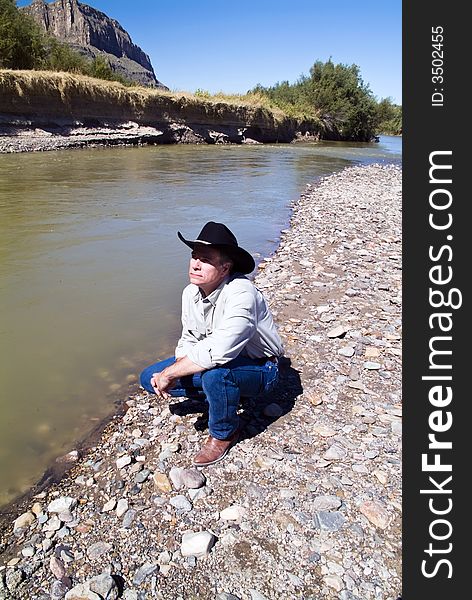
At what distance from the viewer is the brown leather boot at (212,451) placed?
9.37 feet

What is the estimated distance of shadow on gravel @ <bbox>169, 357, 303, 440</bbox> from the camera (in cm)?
327

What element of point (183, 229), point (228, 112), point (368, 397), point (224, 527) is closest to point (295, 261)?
point (183, 229)

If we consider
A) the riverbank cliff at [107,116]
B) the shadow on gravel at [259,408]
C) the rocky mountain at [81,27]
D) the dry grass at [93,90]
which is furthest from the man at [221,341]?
the rocky mountain at [81,27]

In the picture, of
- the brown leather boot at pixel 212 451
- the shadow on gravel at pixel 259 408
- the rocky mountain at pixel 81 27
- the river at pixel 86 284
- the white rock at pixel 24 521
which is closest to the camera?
the white rock at pixel 24 521

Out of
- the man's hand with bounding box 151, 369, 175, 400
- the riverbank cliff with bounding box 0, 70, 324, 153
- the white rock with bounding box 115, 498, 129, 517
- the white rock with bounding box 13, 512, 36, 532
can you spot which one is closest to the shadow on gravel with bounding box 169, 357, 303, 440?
the man's hand with bounding box 151, 369, 175, 400

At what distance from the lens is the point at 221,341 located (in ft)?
8.89

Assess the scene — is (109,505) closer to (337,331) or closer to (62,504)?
(62,504)

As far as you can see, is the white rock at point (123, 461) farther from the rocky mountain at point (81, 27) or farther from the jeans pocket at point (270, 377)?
the rocky mountain at point (81, 27)

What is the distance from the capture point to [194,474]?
275 centimetres

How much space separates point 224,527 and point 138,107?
33.7 meters

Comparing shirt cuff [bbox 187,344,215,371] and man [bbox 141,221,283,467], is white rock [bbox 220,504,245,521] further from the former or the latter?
shirt cuff [bbox 187,344,215,371]

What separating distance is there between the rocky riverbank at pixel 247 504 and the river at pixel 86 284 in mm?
488

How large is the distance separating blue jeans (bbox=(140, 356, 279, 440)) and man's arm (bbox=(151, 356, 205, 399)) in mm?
84

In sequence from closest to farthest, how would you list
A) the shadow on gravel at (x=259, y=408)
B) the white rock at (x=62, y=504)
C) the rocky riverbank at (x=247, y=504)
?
the rocky riverbank at (x=247, y=504)
the white rock at (x=62, y=504)
the shadow on gravel at (x=259, y=408)
